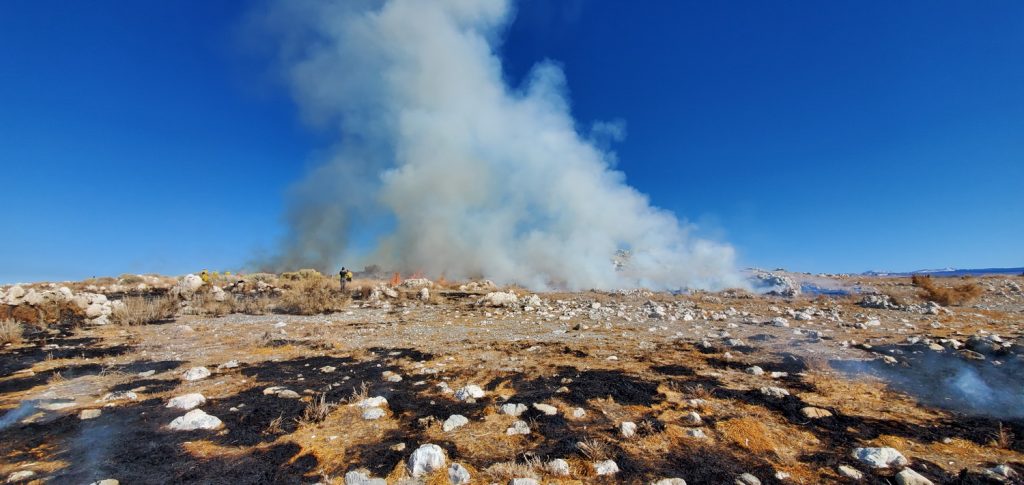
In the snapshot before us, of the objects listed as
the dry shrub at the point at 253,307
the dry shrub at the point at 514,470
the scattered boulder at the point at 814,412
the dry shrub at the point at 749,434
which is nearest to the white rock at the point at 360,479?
the dry shrub at the point at 514,470

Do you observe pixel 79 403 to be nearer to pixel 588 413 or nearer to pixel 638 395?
pixel 588 413

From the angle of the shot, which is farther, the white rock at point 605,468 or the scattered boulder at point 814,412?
the scattered boulder at point 814,412

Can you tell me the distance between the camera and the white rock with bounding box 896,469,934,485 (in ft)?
10.2

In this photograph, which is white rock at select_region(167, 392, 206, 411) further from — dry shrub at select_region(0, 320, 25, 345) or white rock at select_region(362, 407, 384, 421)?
dry shrub at select_region(0, 320, 25, 345)

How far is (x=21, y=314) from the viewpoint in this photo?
12133mm

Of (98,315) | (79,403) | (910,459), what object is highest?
(98,315)

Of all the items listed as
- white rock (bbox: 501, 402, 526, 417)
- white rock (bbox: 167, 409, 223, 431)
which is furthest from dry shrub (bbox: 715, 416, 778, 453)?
white rock (bbox: 167, 409, 223, 431)

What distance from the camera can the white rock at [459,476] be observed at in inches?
127

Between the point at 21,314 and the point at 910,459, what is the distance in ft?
64.8

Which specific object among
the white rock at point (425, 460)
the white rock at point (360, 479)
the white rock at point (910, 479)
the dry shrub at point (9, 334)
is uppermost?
the dry shrub at point (9, 334)

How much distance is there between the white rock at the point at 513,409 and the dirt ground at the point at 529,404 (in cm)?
11

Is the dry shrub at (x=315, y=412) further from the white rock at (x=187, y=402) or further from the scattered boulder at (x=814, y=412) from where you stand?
the scattered boulder at (x=814, y=412)

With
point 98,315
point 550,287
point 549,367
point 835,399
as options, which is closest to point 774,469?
point 835,399

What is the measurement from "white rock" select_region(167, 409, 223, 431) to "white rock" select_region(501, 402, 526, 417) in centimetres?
300
